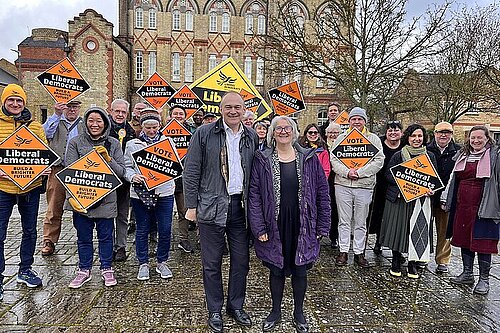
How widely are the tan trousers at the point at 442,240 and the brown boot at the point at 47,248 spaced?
5732 millimetres

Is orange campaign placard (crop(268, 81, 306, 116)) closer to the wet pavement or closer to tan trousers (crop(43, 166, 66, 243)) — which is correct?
the wet pavement

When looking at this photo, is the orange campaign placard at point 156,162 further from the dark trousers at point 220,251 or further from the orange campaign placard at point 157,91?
the orange campaign placard at point 157,91

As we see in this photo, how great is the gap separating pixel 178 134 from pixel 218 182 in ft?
10.5

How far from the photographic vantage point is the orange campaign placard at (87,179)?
4.89 metres

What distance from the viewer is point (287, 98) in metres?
8.98

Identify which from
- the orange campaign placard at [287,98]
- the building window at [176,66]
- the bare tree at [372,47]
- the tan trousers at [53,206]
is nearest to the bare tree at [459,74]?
the bare tree at [372,47]

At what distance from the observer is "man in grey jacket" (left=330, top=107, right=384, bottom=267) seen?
232 inches

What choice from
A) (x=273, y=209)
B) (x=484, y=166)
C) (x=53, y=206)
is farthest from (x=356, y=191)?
(x=53, y=206)

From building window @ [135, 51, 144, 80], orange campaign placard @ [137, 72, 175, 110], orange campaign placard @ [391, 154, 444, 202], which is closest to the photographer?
orange campaign placard @ [391, 154, 444, 202]

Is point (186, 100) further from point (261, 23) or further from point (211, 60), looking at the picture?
point (261, 23)

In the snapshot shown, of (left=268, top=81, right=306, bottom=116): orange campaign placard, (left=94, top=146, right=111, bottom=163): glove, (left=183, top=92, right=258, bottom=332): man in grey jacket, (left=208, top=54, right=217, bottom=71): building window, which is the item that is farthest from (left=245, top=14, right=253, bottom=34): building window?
(left=183, top=92, right=258, bottom=332): man in grey jacket

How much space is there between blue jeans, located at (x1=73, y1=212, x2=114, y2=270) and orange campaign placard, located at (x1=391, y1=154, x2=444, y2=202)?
380cm

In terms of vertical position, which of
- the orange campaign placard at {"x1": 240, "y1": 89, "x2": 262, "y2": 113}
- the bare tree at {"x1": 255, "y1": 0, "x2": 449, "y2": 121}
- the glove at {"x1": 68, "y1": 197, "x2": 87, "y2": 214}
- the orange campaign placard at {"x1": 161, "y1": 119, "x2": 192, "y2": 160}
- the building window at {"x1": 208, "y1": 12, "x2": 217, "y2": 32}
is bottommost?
the glove at {"x1": 68, "y1": 197, "x2": 87, "y2": 214}

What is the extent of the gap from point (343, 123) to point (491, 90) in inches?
539
